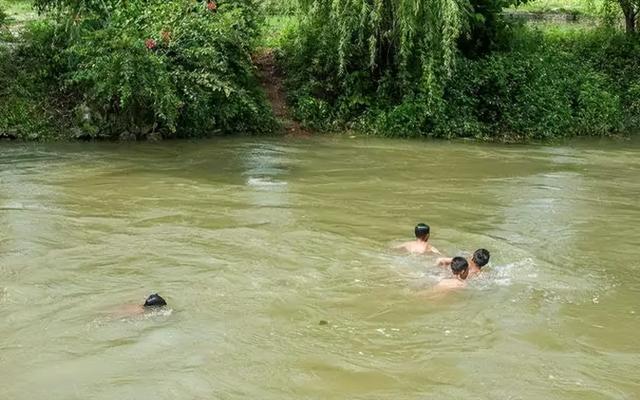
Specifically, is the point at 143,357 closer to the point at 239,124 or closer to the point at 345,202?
the point at 345,202

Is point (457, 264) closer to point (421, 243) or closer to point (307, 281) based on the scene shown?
point (421, 243)

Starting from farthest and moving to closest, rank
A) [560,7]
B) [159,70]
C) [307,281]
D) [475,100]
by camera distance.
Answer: [560,7], [475,100], [159,70], [307,281]

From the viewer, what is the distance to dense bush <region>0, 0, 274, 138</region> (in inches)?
607

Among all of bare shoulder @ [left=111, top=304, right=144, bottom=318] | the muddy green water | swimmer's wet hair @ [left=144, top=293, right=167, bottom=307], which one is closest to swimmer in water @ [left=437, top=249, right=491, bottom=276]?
the muddy green water

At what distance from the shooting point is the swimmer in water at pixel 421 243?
30.0 feet

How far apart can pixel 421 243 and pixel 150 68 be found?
840cm

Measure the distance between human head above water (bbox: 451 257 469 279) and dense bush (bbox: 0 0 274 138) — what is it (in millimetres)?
8633

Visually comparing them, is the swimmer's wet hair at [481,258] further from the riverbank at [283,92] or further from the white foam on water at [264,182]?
the riverbank at [283,92]

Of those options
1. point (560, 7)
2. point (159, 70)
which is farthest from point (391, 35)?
point (560, 7)

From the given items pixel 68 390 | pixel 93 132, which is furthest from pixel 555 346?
pixel 93 132

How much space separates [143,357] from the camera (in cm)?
629

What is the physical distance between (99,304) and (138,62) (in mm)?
8885

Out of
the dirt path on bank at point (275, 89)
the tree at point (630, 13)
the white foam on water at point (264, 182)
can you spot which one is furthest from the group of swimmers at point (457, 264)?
the tree at point (630, 13)

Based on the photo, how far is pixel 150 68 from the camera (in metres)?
15.5
